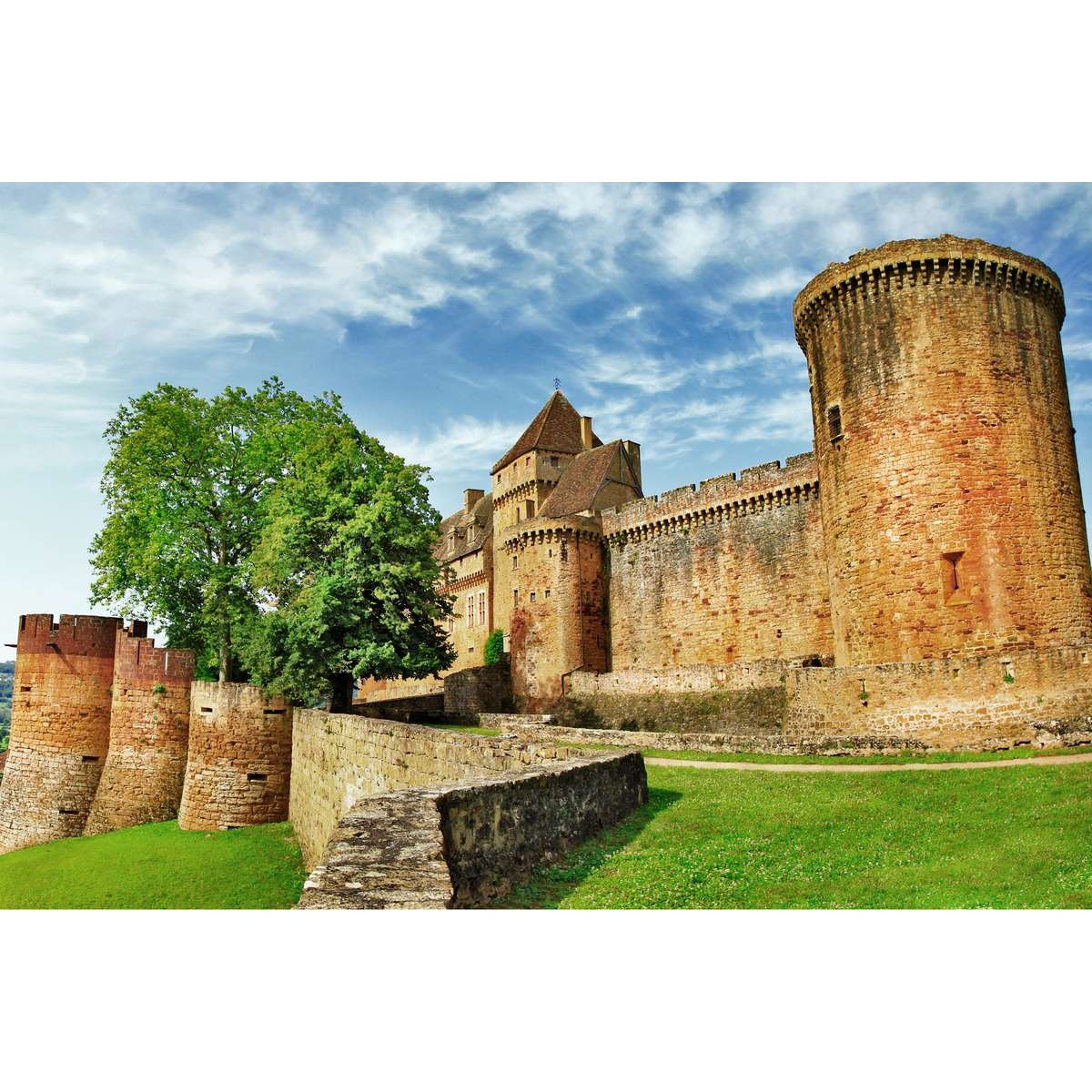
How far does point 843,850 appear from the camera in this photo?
32.4 feet

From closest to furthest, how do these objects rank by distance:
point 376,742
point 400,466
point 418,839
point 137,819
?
point 418,839, point 376,742, point 137,819, point 400,466

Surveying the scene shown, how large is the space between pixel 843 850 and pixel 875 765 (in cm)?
854

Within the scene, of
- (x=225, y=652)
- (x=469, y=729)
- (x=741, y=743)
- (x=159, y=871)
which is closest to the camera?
(x=159, y=871)

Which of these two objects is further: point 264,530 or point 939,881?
point 264,530

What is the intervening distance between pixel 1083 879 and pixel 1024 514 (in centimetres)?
1655

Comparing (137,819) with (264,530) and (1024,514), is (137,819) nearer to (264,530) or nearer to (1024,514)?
(264,530)

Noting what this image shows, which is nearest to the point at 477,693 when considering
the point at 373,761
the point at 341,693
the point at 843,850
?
the point at 341,693

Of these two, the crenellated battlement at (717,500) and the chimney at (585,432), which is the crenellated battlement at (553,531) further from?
the chimney at (585,432)

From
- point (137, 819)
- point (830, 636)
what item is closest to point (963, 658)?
point (830, 636)

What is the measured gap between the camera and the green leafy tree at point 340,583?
24.5 m

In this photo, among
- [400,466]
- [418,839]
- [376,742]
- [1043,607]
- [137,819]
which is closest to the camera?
[418,839]

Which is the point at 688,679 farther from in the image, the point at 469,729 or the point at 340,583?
the point at 340,583

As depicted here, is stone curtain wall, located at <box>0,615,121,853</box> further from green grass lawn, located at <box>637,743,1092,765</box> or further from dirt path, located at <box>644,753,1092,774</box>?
dirt path, located at <box>644,753,1092,774</box>

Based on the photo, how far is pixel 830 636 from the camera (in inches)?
1242
